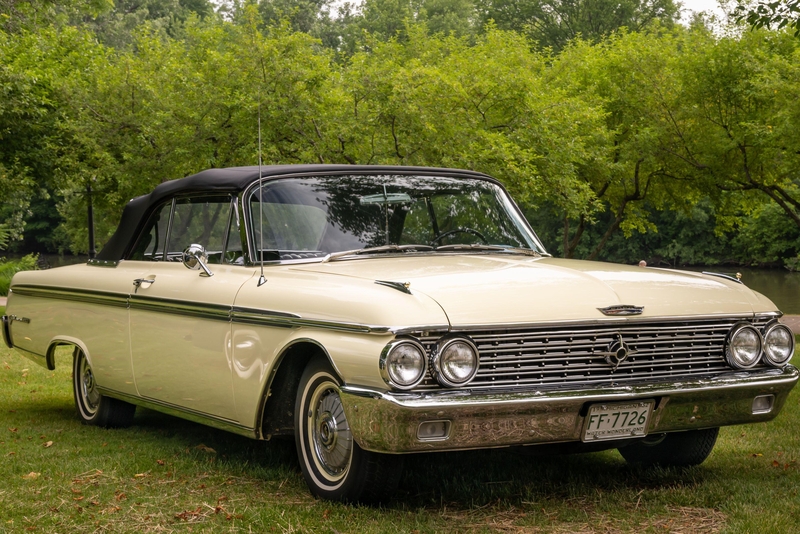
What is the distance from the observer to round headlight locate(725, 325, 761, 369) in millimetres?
5293

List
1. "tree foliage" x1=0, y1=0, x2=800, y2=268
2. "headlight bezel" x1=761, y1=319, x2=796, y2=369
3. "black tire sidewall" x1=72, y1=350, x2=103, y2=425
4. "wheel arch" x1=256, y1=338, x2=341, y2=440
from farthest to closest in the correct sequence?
"tree foliage" x1=0, y1=0, x2=800, y2=268 < "black tire sidewall" x1=72, y1=350, x2=103, y2=425 < "headlight bezel" x1=761, y1=319, x2=796, y2=369 < "wheel arch" x1=256, y1=338, x2=341, y2=440

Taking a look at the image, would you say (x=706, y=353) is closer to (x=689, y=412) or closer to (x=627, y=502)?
(x=689, y=412)

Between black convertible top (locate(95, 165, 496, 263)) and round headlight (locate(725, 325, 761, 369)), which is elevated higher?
black convertible top (locate(95, 165, 496, 263))

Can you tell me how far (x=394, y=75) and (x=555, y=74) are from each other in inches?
527

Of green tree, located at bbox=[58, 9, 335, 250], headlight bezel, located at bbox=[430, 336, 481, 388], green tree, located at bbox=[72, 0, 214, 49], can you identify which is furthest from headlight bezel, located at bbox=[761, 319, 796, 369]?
green tree, located at bbox=[72, 0, 214, 49]

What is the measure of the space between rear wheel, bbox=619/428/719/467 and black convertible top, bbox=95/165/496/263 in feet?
6.68

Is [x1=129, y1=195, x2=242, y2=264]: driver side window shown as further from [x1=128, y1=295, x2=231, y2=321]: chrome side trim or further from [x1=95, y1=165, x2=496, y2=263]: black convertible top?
[x1=128, y1=295, x2=231, y2=321]: chrome side trim

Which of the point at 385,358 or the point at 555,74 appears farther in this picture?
the point at 555,74

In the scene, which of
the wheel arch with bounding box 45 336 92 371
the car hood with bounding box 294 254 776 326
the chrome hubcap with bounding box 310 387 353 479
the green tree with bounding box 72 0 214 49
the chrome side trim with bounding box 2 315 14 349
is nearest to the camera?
the car hood with bounding box 294 254 776 326

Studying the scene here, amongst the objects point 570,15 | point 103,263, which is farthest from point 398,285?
point 570,15

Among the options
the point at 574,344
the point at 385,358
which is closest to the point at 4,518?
the point at 385,358

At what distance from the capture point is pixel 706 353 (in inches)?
207

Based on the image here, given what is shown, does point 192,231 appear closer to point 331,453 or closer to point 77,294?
point 77,294

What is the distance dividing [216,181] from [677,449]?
3198 mm
